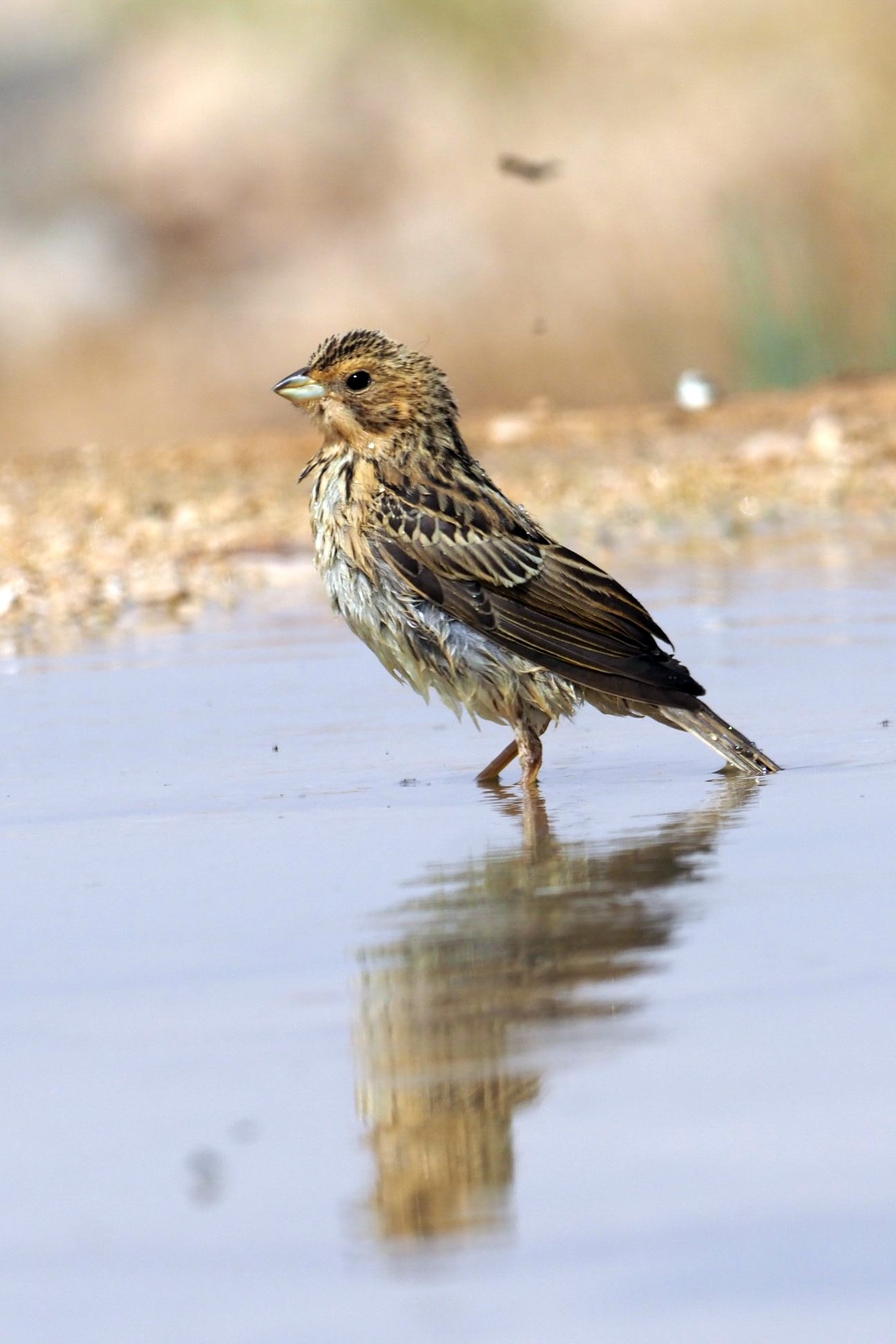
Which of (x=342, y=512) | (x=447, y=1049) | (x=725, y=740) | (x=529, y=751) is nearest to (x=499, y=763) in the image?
(x=529, y=751)

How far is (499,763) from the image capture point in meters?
6.35

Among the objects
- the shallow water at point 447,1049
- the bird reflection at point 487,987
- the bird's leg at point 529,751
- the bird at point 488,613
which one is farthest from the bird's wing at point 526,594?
the bird reflection at point 487,987

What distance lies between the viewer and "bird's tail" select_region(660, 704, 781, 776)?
5.97 metres

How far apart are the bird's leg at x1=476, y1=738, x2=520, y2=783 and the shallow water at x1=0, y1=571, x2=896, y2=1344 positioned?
63 mm

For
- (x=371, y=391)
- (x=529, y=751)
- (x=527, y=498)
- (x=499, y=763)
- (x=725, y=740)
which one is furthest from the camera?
(x=527, y=498)

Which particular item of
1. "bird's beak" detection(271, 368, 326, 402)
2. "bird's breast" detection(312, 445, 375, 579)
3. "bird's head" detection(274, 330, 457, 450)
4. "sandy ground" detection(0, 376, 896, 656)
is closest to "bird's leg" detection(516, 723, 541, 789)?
"bird's breast" detection(312, 445, 375, 579)

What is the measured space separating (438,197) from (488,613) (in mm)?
18776

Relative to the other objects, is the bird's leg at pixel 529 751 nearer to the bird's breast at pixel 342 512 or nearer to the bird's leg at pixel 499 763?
the bird's leg at pixel 499 763

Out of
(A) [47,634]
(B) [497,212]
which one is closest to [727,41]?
(B) [497,212]

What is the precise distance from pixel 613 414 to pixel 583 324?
2.58 meters

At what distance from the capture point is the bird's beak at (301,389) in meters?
6.98

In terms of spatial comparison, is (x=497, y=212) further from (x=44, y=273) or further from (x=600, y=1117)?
(x=600, y=1117)

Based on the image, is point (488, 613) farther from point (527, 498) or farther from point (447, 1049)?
point (527, 498)

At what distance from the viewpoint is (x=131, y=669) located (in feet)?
27.9
